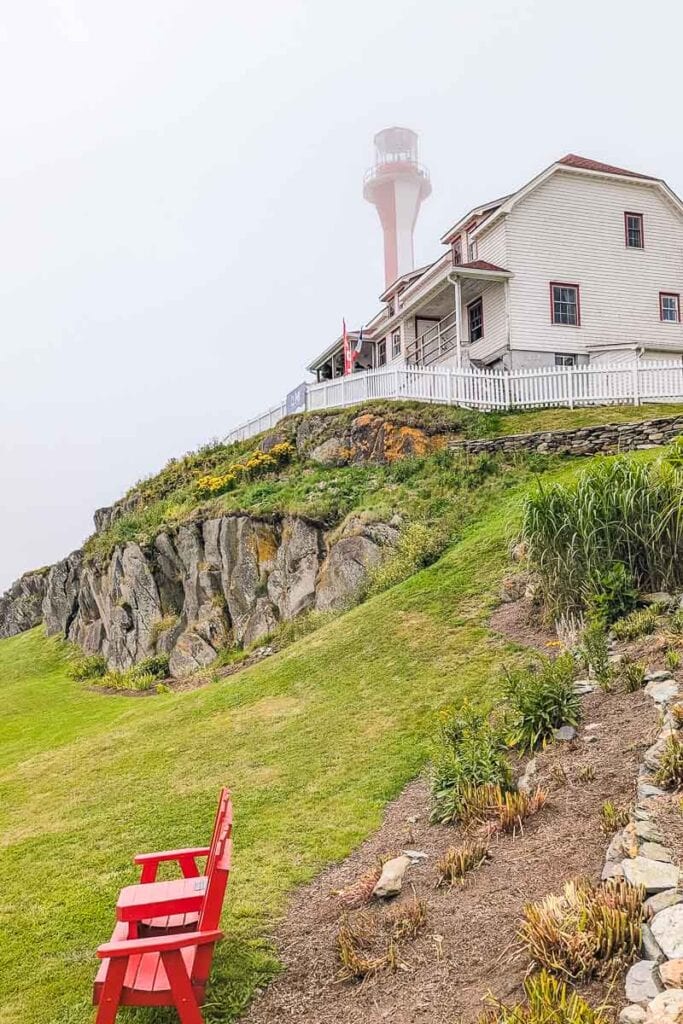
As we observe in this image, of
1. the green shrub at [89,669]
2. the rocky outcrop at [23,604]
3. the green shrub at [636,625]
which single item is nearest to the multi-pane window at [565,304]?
the green shrub at [89,669]

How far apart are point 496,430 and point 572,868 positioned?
15002 millimetres

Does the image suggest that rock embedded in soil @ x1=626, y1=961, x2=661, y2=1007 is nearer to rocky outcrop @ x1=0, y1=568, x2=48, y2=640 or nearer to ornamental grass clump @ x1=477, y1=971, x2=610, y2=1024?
ornamental grass clump @ x1=477, y1=971, x2=610, y2=1024

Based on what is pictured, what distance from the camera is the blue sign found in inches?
918

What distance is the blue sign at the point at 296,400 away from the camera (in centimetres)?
2333

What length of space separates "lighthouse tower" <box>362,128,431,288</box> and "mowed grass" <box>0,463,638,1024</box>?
46039 mm

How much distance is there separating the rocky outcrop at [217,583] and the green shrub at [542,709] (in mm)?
8074

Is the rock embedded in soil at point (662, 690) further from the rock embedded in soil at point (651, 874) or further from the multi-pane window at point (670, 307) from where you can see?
the multi-pane window at point (670, 307)

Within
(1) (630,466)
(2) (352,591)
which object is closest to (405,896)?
(1) (630,466)

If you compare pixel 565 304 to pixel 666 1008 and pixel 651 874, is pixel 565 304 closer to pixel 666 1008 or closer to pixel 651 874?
pixel 651 874

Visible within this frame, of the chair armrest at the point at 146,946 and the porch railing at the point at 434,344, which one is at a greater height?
the porch railing at the point at 434,344

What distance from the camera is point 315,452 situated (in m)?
20.1

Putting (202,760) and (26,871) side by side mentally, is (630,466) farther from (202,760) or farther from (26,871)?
(26,871)

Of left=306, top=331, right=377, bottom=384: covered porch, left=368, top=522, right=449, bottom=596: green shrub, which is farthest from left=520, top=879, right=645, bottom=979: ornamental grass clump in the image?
left=306, top=331, right=377, bottom=384: covered porch

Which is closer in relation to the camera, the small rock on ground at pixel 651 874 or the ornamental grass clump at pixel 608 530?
the small rock on ground at pixel 651 874
